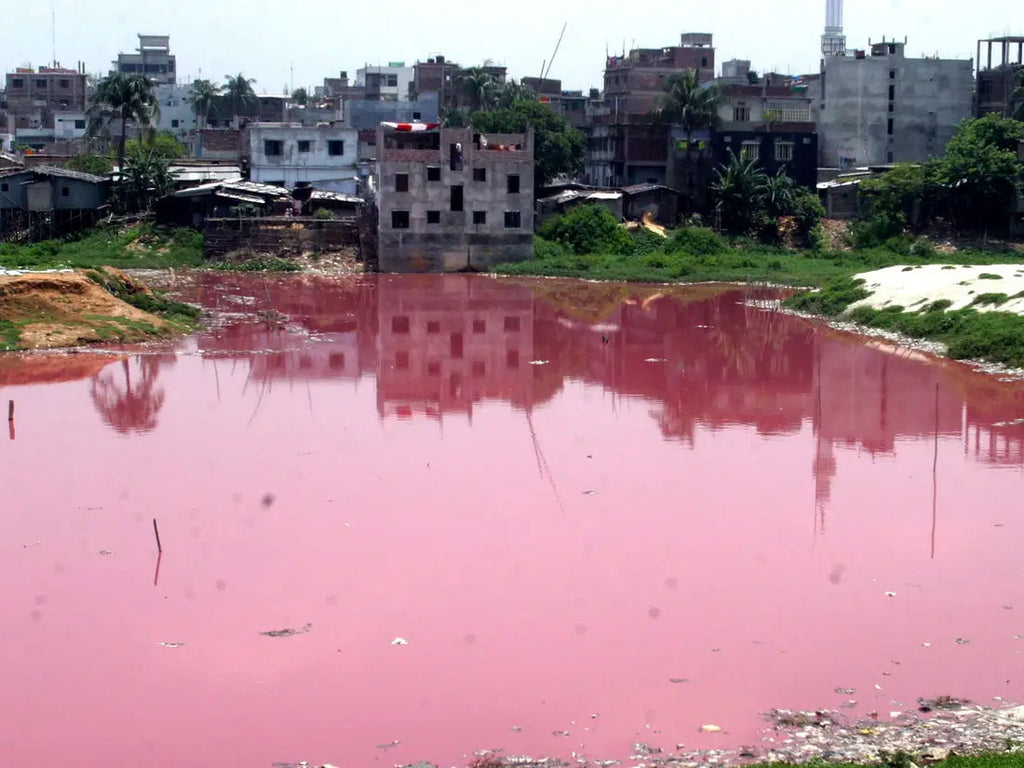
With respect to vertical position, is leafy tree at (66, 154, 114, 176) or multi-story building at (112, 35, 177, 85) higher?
multi-story building at (112, 35, 177, 85)

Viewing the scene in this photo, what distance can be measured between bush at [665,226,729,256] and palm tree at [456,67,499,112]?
21694mm

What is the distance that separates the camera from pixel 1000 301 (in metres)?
32.4

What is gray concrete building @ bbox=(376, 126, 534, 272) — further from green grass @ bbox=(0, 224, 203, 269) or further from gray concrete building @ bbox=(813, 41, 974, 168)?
gray concrete building @ bbox=(813, 41, 974, 168)

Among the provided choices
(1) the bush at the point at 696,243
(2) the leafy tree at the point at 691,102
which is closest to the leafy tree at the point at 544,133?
(2) the leafy tree at the point at 691,102

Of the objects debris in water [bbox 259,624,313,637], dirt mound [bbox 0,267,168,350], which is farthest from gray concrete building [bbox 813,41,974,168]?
debris in water [bbox 259,624,313,637]

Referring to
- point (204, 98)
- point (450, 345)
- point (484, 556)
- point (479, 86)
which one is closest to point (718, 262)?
point (450, 345)

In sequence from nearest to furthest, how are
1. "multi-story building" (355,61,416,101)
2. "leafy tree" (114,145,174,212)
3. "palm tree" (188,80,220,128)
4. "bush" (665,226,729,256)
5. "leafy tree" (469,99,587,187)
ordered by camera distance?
"bush" (665,226,729,256)
"leafy tree" (114,145,174,212)
"leafy tree" (469,99,587,187)
"palm tree" (188,80,220,128)
"multi-story building" (355,61,416,101)

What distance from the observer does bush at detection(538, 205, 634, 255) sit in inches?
2040

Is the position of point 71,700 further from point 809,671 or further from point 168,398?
point 168,398

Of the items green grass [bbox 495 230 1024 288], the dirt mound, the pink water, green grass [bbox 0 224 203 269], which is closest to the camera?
the pink water

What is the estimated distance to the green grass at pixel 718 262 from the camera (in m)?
47.2

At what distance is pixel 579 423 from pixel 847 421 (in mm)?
4447

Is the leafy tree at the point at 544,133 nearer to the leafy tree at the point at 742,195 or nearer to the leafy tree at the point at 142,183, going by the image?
the leafy tree at the point at 742,195

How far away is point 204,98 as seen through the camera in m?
80.7
